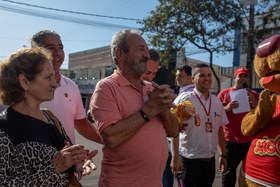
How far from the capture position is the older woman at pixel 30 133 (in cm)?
130

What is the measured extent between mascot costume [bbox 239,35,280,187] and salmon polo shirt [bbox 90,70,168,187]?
1190 millimetres

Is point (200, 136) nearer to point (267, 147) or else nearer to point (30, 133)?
point (267, 147)

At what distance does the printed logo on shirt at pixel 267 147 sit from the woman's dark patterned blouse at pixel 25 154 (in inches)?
78.1

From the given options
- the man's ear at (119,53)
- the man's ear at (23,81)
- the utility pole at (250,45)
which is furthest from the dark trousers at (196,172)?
the utility pole at (250,45)

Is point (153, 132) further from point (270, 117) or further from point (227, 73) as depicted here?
point (227, 73)

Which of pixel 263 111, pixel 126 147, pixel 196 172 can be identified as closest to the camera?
pixel 126 147

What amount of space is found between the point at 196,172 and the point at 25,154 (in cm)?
215

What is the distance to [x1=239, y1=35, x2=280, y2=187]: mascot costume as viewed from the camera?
2.18 metres

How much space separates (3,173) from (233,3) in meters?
13.5

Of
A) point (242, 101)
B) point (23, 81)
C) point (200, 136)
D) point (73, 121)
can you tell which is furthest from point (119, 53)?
point (242, 101)

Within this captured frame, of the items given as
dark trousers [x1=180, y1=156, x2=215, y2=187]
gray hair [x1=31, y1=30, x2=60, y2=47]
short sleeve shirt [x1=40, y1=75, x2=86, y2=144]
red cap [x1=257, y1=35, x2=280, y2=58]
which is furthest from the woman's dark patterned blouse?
red cap [x1=257, y1=35, x2=280, y2=58]

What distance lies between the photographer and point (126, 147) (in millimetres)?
1641

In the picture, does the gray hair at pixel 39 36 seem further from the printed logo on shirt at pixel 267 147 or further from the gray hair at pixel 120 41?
the printed logo on shirt at pixel 267 147

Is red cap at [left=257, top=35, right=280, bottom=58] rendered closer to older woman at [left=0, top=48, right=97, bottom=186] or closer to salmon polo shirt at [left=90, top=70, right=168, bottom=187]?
salmon polo shirt at [left=90, top=70, right=168, bottom=187]
